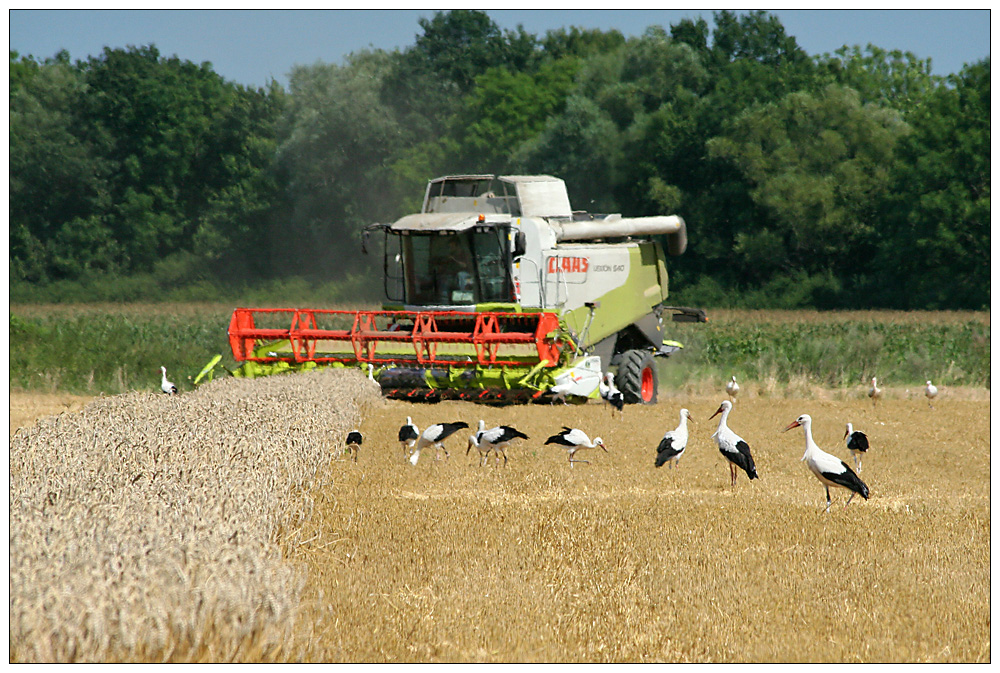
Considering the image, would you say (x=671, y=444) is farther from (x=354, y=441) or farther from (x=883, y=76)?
(x=883, y=76)

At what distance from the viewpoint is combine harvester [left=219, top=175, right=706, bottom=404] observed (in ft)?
50.5

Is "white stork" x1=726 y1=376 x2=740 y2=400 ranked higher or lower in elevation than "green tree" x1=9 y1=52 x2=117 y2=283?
lower

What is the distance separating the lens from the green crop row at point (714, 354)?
2145 centimetres

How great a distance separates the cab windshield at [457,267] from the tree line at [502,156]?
74.1ft

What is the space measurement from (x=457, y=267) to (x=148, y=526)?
11858 mm

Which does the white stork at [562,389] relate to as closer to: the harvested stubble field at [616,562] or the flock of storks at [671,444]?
the harvested stubble field at [616,562]

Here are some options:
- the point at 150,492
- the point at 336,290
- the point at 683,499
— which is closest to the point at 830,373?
the point at 683,499

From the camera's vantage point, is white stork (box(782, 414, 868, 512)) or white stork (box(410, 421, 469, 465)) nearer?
white stork (box(782, 414, 868, 512))

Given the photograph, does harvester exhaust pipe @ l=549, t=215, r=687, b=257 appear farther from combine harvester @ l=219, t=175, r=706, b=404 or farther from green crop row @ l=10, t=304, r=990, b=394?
green crop row @ l=10, t=304, r=990, b=394

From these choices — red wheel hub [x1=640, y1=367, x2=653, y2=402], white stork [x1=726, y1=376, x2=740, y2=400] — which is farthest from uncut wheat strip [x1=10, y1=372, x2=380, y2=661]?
white stork [x1=726, y1=376, x2=740, y2=400]

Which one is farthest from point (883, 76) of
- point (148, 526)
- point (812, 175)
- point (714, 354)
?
point (148, 526)

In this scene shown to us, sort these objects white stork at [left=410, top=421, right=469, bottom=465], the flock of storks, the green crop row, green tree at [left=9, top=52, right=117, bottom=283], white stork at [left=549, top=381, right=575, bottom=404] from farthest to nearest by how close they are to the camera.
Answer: green tree at [left=9, top=52, right=117, bottom=283] → the green crop row → white stork at [left=549, top=381, right=575, bottom=404] → white stork at [left=410, top=421, right=469, bottom=465] → the flock of storks

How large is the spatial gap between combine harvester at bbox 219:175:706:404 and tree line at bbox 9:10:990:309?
67.7 ft

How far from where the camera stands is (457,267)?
677 inches
